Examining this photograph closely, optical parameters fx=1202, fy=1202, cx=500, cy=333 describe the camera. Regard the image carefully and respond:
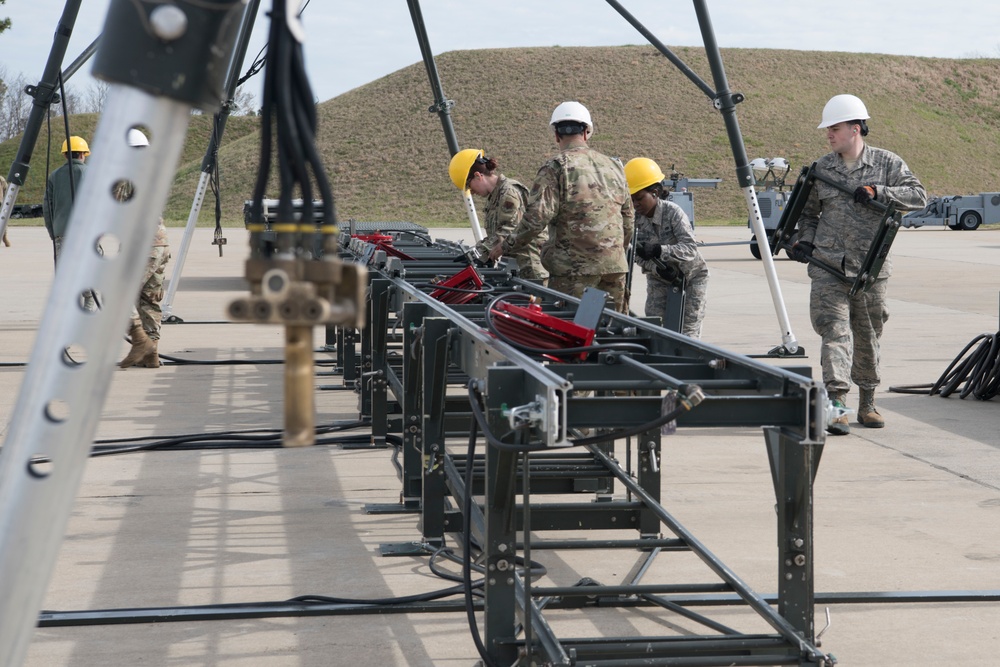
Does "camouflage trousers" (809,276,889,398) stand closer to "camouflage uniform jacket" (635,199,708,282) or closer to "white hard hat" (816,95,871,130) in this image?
"white hard hat" (816,95,871,130)

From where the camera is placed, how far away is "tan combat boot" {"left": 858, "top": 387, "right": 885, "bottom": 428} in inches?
306

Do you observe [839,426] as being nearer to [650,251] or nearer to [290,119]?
[650,251]

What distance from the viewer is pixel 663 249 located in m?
8.70

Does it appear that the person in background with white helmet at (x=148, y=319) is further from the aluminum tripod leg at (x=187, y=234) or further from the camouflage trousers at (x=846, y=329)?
the camouflage trousers at (x=846, y=329)

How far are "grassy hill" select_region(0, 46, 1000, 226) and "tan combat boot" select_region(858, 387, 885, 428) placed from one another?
Answer: 50299 mm

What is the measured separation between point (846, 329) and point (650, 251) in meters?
1.64

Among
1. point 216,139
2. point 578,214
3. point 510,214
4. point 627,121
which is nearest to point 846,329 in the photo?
point 578,214

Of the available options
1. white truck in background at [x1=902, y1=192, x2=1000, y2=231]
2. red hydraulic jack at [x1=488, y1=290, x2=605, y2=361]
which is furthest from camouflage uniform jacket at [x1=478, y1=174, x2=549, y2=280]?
white truck in background at [x1=902, y1=192, x2=1000, y2=231]

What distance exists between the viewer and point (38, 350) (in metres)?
1.34

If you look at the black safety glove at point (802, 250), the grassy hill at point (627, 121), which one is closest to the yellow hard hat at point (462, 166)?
the black safety glove at point (802, 250)

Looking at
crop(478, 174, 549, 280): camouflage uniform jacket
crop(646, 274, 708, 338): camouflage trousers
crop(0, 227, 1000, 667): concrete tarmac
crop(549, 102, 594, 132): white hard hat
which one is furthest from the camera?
crop(646, 274, 708, 338): camouflage trousers

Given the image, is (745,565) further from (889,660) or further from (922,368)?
(922,368)

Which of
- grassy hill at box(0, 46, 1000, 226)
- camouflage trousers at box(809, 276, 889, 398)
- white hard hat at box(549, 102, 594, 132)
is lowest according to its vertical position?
camouflage trousers at box(809, 276, 889, 398)

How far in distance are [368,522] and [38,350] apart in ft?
14.0
